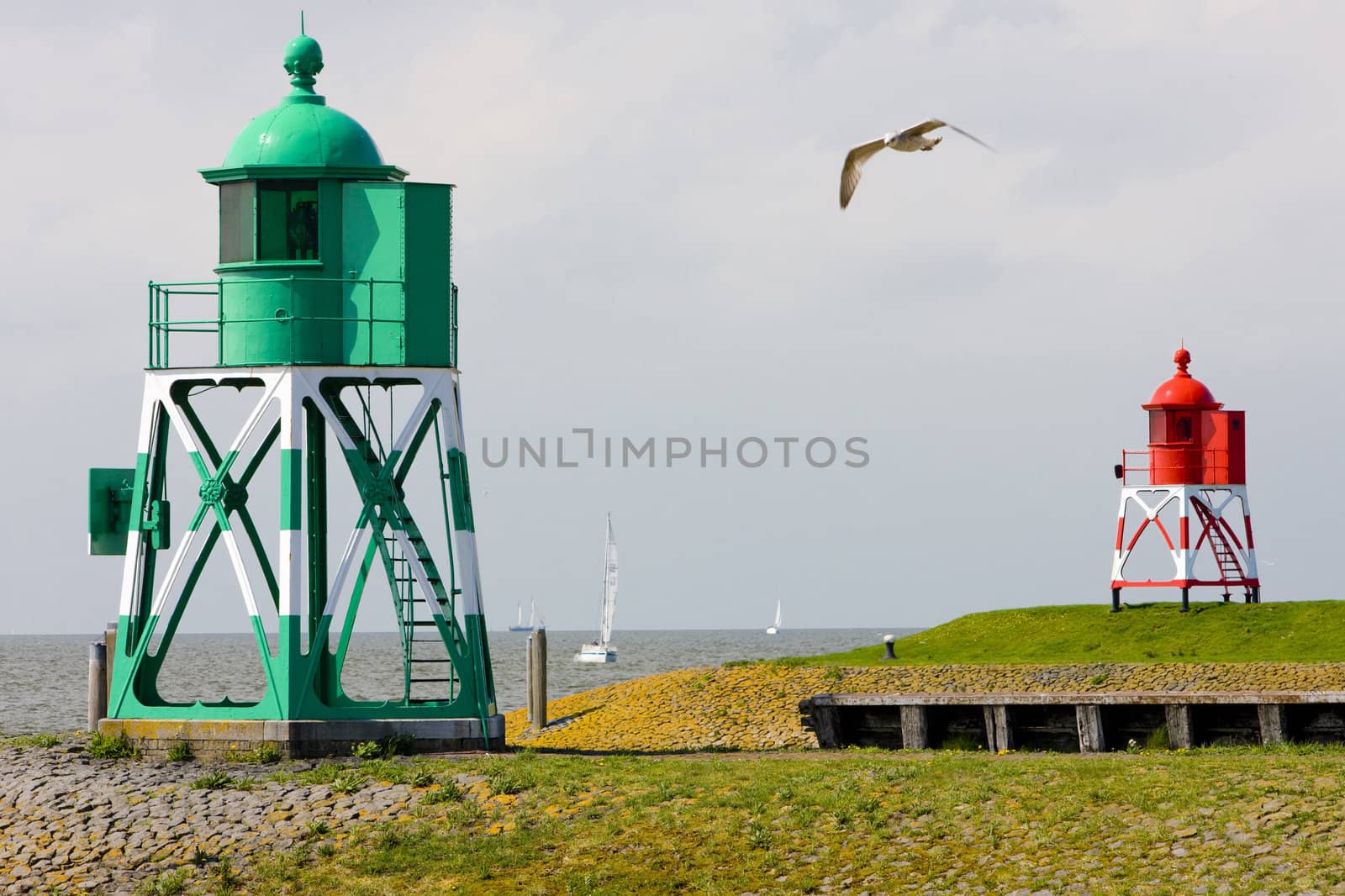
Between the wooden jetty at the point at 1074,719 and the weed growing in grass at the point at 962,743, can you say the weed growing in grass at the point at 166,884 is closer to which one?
the wooden jetty at the point at 1074,719

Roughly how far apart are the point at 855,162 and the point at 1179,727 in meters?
11.4

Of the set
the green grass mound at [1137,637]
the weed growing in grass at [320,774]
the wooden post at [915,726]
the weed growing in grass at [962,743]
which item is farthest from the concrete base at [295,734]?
the green grass mound at [1137,637]

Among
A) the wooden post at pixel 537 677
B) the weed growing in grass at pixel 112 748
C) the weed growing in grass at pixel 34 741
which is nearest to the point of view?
the weed growing in grass at pixel 112 748

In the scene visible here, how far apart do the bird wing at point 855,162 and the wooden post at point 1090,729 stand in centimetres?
1093

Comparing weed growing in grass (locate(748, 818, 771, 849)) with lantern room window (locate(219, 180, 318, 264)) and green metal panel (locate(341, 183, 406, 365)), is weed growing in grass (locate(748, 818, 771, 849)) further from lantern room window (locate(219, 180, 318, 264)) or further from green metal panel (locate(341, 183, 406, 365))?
lantern room window (locate(219, 180, 318, 264))

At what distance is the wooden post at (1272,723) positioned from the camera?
29.6 m

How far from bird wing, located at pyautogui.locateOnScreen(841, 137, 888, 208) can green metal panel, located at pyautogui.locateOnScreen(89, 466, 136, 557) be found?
1359 cm

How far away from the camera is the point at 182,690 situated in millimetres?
89938

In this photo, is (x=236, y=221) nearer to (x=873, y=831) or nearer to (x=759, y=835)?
(x=759, y=835)

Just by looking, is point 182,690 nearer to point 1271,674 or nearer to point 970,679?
point 970,679

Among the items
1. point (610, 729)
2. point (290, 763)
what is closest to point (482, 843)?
point (290, 763)

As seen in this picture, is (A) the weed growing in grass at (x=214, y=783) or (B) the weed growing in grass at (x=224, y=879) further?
(A) the weed growing in grass at (x=214, y=783)

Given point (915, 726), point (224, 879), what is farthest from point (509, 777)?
point (915, 726)

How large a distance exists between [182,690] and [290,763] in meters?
65.1
